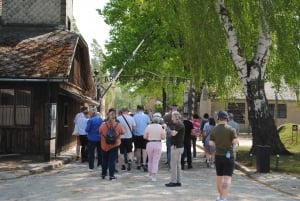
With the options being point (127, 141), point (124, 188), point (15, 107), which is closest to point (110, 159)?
point (124, 188)

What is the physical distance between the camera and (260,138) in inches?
782

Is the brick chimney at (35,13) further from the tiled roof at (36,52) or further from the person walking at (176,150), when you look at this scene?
the person walking at (176,150)

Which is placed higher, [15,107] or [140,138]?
[15,107]

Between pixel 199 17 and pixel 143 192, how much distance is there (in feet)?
29.4

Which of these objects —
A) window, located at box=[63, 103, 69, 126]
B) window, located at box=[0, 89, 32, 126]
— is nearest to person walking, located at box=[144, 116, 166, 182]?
window, located at box=[0, 89, 32, 126]

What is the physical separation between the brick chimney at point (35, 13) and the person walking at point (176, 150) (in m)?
12.7

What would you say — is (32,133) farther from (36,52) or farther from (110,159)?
(110,159)

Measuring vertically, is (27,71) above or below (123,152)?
above

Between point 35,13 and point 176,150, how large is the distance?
47.3 ft

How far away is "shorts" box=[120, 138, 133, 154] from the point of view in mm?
15848

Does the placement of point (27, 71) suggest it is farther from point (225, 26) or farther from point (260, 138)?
point (260, 138)

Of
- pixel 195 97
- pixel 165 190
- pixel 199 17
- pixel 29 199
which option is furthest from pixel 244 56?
pixel 195 97

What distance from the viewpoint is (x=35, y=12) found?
Result: 2438 cm

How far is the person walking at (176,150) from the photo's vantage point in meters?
12.1
